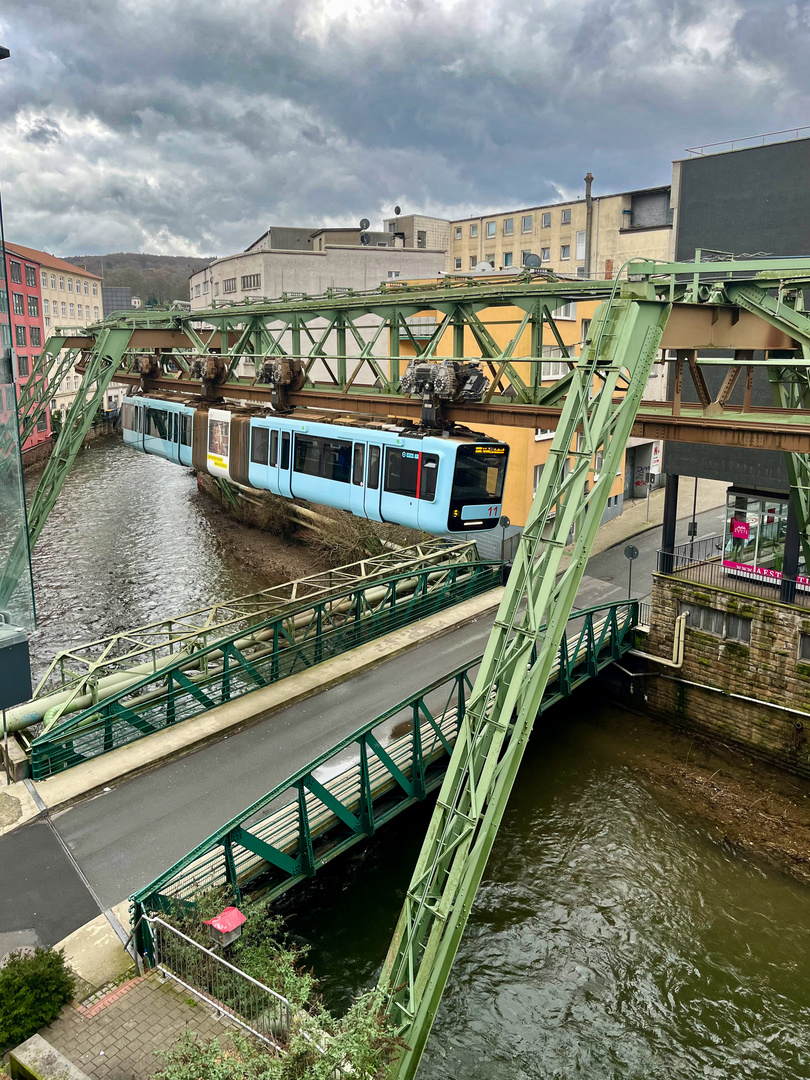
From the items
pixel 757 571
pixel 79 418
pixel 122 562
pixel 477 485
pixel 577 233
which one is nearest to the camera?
pixel 477 485

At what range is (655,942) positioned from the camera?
43.6 feet

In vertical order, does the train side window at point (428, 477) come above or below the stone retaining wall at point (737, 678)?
above

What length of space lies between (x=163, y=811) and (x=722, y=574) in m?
15.4

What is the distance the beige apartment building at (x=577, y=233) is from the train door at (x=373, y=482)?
30.5 meters

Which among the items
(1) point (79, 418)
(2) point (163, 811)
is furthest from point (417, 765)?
(1) point (79, 418)

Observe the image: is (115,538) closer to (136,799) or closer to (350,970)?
(136,799)

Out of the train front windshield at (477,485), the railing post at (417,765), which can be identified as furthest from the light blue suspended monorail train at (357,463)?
the railing post at (417,765)

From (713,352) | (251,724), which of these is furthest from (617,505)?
(251,724)

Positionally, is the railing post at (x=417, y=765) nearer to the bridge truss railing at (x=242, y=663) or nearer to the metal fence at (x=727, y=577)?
the bridge truss railing at (x=242, y=663)

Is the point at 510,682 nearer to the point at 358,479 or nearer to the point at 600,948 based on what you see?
the point at 600,948

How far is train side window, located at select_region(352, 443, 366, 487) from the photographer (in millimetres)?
18812

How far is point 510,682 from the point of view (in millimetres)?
8906

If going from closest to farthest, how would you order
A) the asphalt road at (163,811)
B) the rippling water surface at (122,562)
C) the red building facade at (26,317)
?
the asphalt road at (163,811) < the rippling water surface at (122,562) < the red building facade at (26,317)

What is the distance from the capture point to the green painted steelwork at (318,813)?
1065 centimetres
